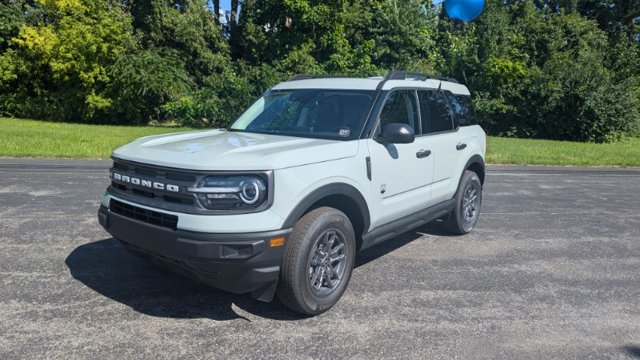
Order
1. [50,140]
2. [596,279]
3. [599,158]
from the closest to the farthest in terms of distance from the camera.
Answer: [596,279] < [50,140] < [599,158]

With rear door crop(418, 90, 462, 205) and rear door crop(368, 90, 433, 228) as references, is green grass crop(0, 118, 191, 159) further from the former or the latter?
rear door crop(368, 90, 433, 228)

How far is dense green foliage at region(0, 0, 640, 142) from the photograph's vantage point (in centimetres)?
2233

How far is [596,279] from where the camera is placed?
5.02 meters

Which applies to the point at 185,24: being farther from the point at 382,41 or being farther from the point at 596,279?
the point at 596,279

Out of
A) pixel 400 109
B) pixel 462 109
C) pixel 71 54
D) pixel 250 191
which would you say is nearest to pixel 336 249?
pixel 250 191

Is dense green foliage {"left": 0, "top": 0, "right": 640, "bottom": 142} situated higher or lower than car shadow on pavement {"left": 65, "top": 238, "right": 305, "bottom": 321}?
higher

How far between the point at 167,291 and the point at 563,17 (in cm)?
3042

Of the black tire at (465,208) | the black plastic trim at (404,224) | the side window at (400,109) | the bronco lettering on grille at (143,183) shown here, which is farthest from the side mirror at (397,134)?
the black tire at (465,208)

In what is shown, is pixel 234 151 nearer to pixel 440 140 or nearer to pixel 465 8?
pixel 440 140

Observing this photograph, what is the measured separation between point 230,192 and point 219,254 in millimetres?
416

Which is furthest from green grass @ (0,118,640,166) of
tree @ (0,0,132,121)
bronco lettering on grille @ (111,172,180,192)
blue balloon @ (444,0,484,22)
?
bronco lettering on grille @ (111,172,180,192)

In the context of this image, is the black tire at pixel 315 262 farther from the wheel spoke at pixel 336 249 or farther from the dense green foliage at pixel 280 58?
the dense green foliage at pixel 280 58

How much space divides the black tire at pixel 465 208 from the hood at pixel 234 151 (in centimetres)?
240

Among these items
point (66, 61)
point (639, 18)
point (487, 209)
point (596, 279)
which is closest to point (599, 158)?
point (487, 209)
